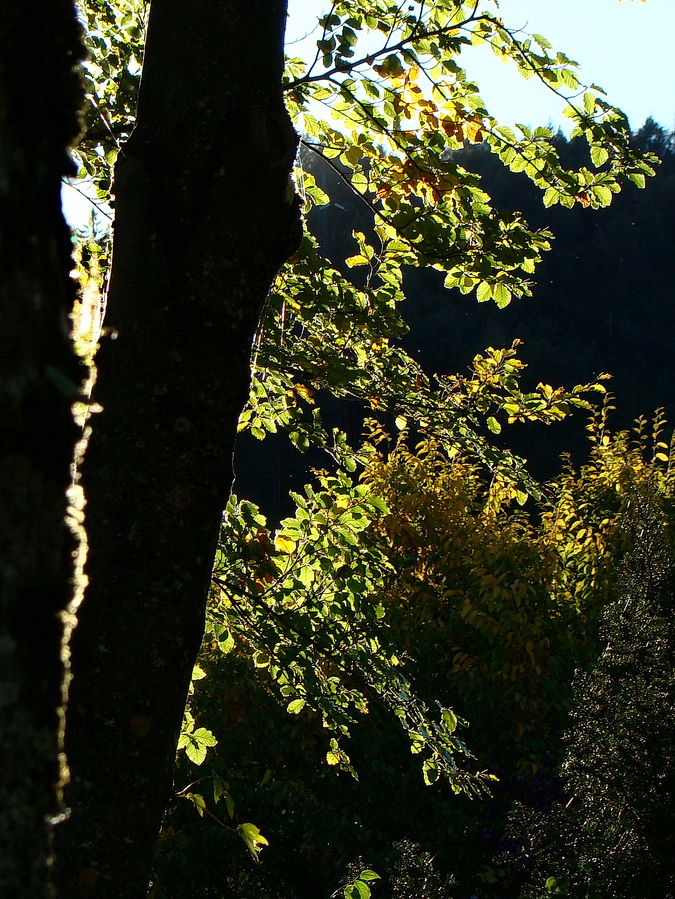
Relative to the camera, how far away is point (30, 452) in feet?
2.20

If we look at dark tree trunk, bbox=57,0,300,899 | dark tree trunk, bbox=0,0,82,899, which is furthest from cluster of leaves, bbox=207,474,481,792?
dark tree trunk, bbox=0,0,82,899

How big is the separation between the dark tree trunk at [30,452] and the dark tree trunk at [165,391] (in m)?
1.09

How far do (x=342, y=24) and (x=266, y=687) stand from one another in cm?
485

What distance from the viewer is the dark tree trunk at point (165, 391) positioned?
5.80ft

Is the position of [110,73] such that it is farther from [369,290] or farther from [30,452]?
[30,452]

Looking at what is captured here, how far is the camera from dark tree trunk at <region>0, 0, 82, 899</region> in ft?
2.12

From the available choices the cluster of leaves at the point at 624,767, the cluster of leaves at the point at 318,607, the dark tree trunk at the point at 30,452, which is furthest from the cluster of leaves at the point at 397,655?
the dark tree trunk at the point at 30,452

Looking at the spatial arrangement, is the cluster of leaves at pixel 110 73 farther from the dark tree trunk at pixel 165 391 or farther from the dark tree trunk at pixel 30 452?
the dark tree trunk at pixel 30 452

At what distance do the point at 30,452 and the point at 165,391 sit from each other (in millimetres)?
1225

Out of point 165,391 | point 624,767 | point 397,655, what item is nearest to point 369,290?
point 165,391

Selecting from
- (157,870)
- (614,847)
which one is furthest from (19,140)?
(157,870)

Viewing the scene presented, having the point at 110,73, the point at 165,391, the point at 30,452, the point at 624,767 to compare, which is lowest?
the point at 30,452

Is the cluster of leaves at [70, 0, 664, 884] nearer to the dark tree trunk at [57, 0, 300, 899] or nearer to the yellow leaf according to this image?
the yellow leaf

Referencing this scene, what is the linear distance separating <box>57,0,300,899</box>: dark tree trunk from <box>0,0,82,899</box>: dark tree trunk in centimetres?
109
